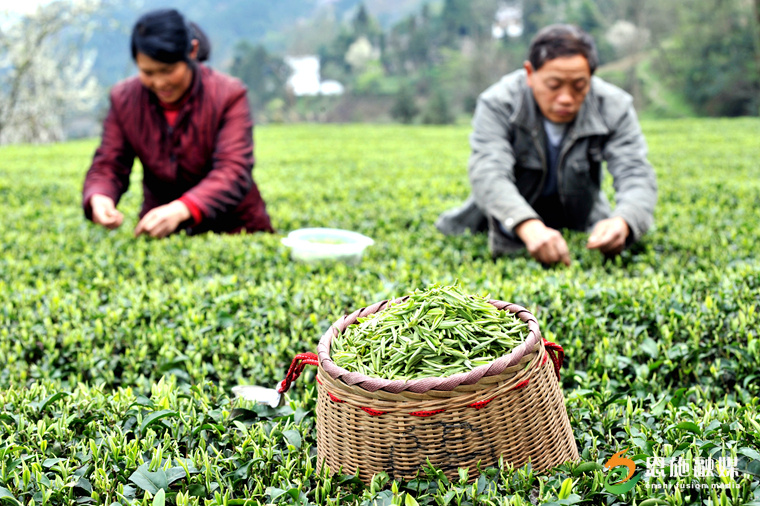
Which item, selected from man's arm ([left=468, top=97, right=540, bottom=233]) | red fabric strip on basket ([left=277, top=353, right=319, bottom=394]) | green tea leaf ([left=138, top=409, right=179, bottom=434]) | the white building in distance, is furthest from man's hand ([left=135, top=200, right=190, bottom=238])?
the white building in distance

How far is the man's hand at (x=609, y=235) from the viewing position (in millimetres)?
3709

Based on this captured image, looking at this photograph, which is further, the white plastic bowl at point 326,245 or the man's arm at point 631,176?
the white plastic bowl at point 326,245

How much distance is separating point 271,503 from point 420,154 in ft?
36.6

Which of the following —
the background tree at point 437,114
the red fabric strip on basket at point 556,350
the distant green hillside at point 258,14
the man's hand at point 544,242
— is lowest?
the background tree at point 437,114

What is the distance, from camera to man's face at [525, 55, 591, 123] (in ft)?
12.3

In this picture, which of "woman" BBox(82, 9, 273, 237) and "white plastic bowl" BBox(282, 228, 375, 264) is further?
"woman" BBox(82, 9, 273, 237)

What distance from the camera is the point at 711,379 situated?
2.57 m

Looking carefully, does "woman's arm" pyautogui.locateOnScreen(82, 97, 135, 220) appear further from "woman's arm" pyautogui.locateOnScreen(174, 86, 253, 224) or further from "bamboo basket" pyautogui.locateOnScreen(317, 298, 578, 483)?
"bamboo basket" pyautogui.locateOnScreen(317, 298, 578, 483)

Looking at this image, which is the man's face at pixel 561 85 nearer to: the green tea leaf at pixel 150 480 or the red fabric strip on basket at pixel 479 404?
the red fabric strip on basket at pixel 479 404

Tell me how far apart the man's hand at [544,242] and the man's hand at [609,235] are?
0.52 feet

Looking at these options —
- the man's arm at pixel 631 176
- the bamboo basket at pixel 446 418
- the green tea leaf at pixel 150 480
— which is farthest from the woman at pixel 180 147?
the bamboo basket at pixel 446 418

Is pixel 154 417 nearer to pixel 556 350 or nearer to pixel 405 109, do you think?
pixel 556 350

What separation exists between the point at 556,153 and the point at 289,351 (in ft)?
7.99

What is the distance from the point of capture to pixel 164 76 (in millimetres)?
4266
